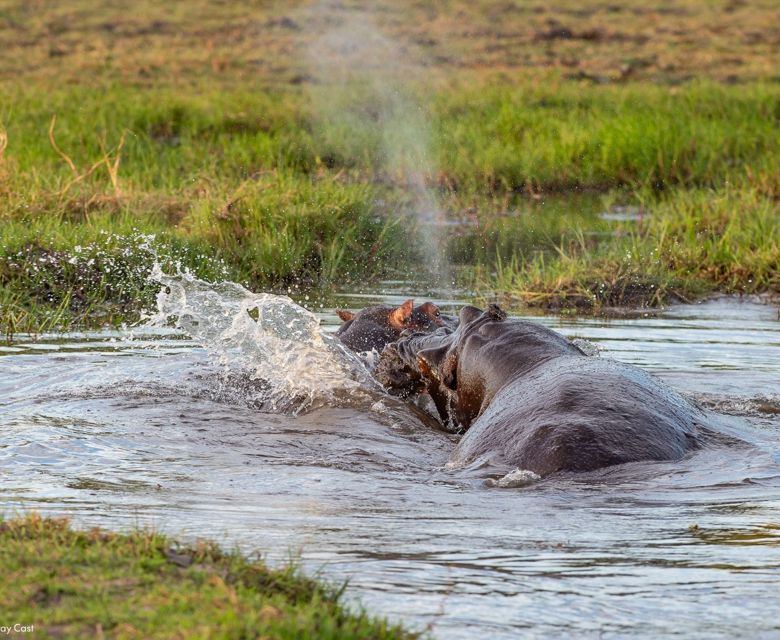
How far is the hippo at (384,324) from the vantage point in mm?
6109

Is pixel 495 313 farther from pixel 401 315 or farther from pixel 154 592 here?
pixel 154 592

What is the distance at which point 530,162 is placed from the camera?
13.6 metres

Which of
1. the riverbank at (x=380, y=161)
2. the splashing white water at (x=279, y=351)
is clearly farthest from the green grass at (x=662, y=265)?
the splashing white water at (x=279, y=351)

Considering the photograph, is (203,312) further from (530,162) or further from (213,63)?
(213,63)

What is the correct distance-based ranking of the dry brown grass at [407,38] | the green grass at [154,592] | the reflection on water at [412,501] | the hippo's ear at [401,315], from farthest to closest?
1. the dry brown grass at [407,38]
2. the hippo's ear at [401,315]
3. the reflection on water at [412,501]
4. the green grass at [154,592]

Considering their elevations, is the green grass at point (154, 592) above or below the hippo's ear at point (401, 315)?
above

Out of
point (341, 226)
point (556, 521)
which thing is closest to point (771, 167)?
point (341, 226)

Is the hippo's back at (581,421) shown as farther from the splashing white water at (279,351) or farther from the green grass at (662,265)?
the green grass at (662,265)

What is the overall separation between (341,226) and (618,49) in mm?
15336

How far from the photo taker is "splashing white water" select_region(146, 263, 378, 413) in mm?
6020

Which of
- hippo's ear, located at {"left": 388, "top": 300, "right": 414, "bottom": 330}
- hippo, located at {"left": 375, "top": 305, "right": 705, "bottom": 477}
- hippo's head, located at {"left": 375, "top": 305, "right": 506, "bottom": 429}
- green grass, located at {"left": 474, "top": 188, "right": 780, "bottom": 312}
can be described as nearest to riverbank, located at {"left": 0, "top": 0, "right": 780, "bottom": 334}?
green grass, located at {"left": 474, "top": 188, "right": 780, "bottom": 312}

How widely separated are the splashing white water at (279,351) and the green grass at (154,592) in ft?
9.02

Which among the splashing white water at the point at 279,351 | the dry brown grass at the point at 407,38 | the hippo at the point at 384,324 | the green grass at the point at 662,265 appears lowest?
the green grass at the point at 662,265

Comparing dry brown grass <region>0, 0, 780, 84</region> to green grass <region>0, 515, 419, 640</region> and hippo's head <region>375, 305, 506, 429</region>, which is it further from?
green grass <region>0, 515, 419, 640</region>
